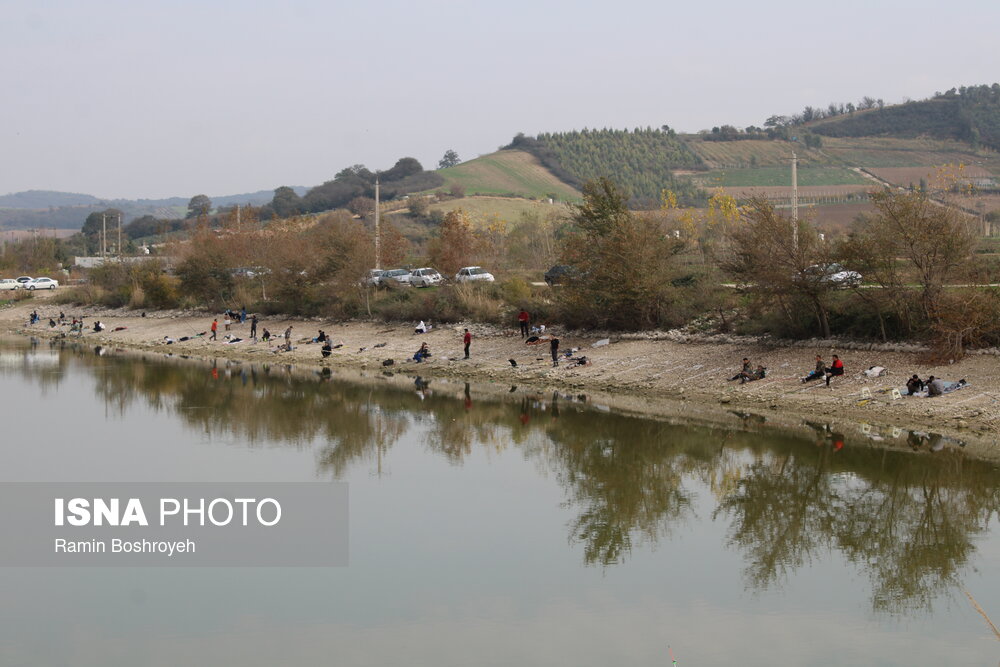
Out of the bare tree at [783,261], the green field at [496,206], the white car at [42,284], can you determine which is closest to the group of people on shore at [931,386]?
the bare tree at [783,261]

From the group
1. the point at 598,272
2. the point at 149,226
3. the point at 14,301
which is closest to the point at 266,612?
the point at 598,272

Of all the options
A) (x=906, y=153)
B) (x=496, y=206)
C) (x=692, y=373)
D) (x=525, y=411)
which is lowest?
(x=525, y=411)

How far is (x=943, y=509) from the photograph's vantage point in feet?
65.2

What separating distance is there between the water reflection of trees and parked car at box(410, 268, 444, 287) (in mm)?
22310

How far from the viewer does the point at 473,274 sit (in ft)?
190

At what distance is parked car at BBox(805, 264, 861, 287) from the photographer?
33.6 meters

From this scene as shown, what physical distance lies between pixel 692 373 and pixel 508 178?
119 metres

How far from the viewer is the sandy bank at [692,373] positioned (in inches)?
1061

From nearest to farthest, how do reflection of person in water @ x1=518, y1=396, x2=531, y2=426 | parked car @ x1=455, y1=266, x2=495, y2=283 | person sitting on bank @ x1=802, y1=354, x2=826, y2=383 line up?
person sitting on bank @ x1=802, y1=354, x2=826, y2=383, reflection of person in water @ x1=518, y1=396, x2=531, y2=426, parked car @ x1=455, y1=266, x2=495, y2=283

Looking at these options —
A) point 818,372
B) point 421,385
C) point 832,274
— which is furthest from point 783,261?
point 421,385

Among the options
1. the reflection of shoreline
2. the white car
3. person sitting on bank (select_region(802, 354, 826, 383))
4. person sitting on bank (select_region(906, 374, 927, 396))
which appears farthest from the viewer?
the white car

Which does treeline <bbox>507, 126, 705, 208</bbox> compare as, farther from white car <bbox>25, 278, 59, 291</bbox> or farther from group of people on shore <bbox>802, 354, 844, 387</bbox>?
group of people on shore <bbox>802, 354, 844, 387</bbox>

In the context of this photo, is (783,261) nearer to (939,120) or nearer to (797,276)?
(797,276)

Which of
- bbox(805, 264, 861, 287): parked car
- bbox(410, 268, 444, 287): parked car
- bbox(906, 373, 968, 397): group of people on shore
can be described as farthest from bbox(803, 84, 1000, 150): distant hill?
bbox(906, 373, 968, 397): group of people on shore
